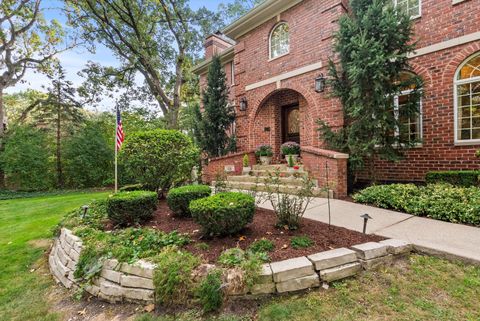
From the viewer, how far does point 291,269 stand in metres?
2.13

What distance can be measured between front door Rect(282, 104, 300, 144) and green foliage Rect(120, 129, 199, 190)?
4.57 metres

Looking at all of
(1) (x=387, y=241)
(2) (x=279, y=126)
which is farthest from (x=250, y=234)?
(2) (x=279, y=126)

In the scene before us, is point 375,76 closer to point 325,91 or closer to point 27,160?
point 325,91

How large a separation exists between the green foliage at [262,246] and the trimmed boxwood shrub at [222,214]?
1.04ft

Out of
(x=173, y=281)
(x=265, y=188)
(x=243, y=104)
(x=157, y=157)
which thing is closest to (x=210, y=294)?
(x=173, y=281)

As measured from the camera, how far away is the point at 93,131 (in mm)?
12586

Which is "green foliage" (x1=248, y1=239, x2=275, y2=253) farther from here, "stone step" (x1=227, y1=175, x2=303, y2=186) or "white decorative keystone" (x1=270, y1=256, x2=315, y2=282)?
"stone step" (x1=227, y1=175, x2=303, y2=186)

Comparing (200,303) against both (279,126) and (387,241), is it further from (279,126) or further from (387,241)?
(279,126)

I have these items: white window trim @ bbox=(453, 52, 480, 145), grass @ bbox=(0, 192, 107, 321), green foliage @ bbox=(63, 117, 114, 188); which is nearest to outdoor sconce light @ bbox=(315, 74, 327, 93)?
white window trim @ bbox=(453, 52, 480, 145)

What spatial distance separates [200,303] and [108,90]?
51.3 feet

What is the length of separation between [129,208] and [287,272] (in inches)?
97.7

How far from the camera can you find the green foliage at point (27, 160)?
11344 millimetres

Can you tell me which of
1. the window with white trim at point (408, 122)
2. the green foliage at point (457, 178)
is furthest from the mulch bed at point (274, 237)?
the window with white trim at point (408, 122)

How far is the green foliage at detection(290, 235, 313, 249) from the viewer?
262 centimetres
